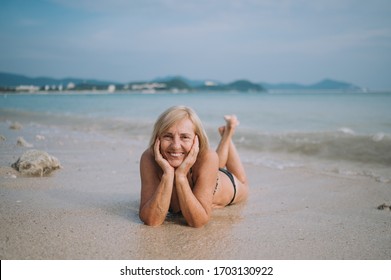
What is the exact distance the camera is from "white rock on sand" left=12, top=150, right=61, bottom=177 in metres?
5.05

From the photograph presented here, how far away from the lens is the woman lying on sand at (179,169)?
3.16m

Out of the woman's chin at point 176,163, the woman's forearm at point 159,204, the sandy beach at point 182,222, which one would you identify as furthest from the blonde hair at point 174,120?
the sandy beach at point 182,222

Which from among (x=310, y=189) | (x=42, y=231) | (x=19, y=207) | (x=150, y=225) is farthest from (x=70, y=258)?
(x=310, y=189)

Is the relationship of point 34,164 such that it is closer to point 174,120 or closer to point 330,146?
point 174,120

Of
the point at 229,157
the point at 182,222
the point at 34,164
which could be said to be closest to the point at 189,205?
the point at 182,222

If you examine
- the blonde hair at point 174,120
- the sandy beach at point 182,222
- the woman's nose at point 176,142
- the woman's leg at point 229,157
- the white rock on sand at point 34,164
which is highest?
the blonde hair at point 174,120

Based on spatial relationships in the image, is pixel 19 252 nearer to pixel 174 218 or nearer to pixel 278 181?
pixel 174 218

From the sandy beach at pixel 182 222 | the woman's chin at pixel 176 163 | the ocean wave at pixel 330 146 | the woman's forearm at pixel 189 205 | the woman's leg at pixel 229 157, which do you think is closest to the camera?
the sandy beach at pixel 182 222

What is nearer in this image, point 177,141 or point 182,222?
point 177,141

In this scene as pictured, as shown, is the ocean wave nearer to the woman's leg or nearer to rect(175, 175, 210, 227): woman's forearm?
the woman's leg

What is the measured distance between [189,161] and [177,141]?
222mm

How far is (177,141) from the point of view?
3219 mm

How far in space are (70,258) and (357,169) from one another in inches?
244

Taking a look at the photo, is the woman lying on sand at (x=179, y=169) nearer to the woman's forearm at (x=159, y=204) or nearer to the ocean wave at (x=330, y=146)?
the woman's forearm at (x=159, y=204)
